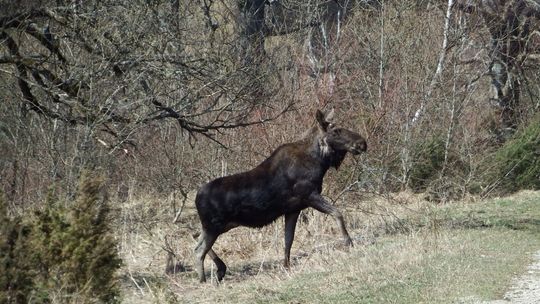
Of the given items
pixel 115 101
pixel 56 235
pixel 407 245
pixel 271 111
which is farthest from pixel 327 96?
pixel 56 235

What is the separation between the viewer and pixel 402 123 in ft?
77.9

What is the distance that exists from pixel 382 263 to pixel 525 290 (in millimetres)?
2393

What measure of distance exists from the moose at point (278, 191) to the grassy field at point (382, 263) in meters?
0.60

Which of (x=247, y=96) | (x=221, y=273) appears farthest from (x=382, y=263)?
(x=247, y=96)

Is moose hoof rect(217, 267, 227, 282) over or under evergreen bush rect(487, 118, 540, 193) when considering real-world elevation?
under

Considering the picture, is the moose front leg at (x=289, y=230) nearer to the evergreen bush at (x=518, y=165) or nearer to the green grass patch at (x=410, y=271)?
the green grass patch at (x=410, y=271)

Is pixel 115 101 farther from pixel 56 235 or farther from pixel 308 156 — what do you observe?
pixel 56 235

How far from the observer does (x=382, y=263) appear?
12.7 metres


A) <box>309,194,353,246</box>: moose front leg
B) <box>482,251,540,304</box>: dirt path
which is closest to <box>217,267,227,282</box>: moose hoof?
<box>309,194,353,246</box>: moose front leg

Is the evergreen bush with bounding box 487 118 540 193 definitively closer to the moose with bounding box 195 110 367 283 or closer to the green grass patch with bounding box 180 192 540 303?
the green grass patch with bounding box 180 192 540 303

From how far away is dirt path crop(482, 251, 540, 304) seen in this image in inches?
400

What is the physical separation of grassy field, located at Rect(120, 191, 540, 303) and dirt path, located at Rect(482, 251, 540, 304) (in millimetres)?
131

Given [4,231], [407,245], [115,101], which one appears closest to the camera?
[4,231]

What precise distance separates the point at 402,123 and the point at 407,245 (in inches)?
390
